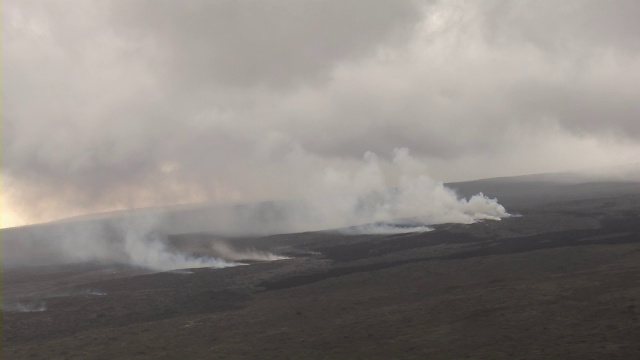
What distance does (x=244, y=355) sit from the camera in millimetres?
53844

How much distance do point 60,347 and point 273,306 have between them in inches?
1064

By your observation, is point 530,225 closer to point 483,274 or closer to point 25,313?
point 483,274

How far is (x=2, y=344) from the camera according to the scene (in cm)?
7056

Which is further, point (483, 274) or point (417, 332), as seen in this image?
point (483, 274)

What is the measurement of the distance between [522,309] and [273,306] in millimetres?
33727

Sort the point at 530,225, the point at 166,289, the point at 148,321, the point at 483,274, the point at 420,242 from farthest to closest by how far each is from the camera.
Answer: the point at 530,225, the point at 420,242, the point at 166,289, the point at 483,274, the point at 148,321

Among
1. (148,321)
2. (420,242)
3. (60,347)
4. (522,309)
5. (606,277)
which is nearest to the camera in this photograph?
(522,309)

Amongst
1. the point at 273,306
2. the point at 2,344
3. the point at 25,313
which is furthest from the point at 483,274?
the point at 25,313

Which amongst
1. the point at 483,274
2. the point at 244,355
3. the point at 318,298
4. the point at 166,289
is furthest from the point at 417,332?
the point at 166,289

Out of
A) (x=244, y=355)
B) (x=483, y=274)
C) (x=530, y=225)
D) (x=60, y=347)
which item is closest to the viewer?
(x=244, y=355)

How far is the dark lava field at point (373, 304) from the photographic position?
51219 millimetres

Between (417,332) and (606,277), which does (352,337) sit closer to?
(417,332)

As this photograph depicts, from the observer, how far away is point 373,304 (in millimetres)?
72250

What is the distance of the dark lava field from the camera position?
51219 mm
